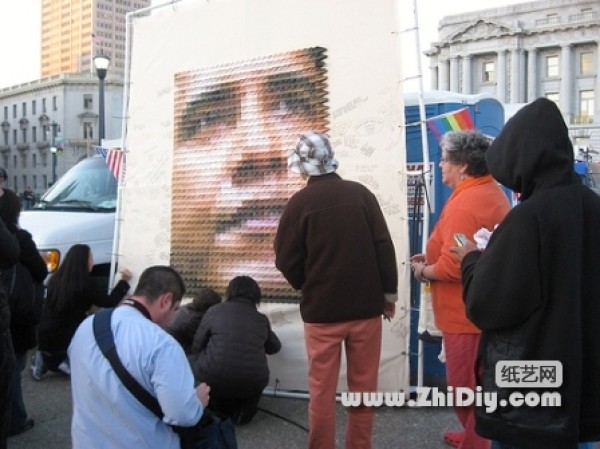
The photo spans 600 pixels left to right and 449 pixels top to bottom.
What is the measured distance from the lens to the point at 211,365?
460cm

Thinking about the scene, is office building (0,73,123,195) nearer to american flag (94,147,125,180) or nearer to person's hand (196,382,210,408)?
american flag (94,147,125,180)

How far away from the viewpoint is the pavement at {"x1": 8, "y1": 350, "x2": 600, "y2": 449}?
4.56m

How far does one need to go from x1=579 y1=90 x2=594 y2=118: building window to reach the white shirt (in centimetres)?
7648

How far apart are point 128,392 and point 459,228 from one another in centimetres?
214

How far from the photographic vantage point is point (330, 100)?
525 cm

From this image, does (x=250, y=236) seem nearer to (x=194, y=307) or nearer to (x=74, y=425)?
(x=194, y=307)

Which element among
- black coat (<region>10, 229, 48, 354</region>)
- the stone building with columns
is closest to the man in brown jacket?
black coat (<region>10, 229, 48, 354</region>)

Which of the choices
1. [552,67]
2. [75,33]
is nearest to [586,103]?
[552,67]

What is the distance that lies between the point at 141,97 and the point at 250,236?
1888mm

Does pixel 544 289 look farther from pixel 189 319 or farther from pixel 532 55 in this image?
pixel 532 55

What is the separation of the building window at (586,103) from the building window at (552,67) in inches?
147

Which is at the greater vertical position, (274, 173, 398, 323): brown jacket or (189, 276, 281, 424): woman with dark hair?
(274, 173, 398, 323): brown jacket

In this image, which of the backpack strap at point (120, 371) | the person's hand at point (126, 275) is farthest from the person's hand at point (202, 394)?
the person's hand at point (126, 275)

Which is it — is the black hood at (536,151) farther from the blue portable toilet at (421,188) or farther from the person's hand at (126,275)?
the person's hand at (126,275)
